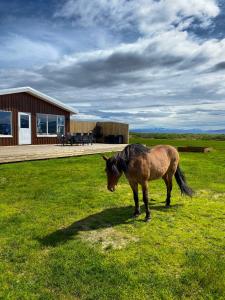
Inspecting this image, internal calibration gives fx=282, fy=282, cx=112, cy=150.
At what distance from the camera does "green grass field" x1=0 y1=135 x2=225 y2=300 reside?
3.54 meters

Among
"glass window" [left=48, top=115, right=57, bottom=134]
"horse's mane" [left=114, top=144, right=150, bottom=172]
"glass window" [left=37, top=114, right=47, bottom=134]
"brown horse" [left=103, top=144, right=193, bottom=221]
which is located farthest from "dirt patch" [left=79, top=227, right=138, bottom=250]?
"glass window" [left=48, top=115, right=57, bottom=134]

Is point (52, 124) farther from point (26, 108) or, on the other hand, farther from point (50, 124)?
point (26, 108)

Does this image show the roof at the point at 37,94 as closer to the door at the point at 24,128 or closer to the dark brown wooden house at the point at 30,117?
the dark brown wooden house at the point at 30,117

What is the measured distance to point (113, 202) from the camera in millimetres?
7477

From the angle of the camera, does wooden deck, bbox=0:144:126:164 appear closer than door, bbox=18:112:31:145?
Yes

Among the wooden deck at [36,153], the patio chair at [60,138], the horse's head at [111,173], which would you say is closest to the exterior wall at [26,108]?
the patio chair at [60,138]

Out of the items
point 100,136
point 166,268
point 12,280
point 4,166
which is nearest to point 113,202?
point 166,268

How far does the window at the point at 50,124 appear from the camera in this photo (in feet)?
72.7

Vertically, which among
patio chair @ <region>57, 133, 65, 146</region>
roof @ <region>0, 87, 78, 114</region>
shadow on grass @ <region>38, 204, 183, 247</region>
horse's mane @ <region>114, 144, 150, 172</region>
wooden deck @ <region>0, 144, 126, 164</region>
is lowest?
shadow on grass @ <region>38, 204, 183, 247</region>

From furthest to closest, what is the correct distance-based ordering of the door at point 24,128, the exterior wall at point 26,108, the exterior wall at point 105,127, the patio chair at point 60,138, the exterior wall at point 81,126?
the exterior wall at point 105,127 → the exterior wall at point 81,126 → the patio chair at point 60,138 → the door at point 24,128 → the exterior wall at point 26,108

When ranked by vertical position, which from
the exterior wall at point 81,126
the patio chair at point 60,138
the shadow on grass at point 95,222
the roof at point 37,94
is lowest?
the shadow on grass at point 95,222

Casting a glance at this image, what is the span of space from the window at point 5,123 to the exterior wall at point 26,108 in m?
0.21

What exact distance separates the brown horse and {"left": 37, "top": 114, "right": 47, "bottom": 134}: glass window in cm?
1650

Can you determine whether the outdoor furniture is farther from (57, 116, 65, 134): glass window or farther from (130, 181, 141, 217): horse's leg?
(130, 181, 141, 217): horse's leg
